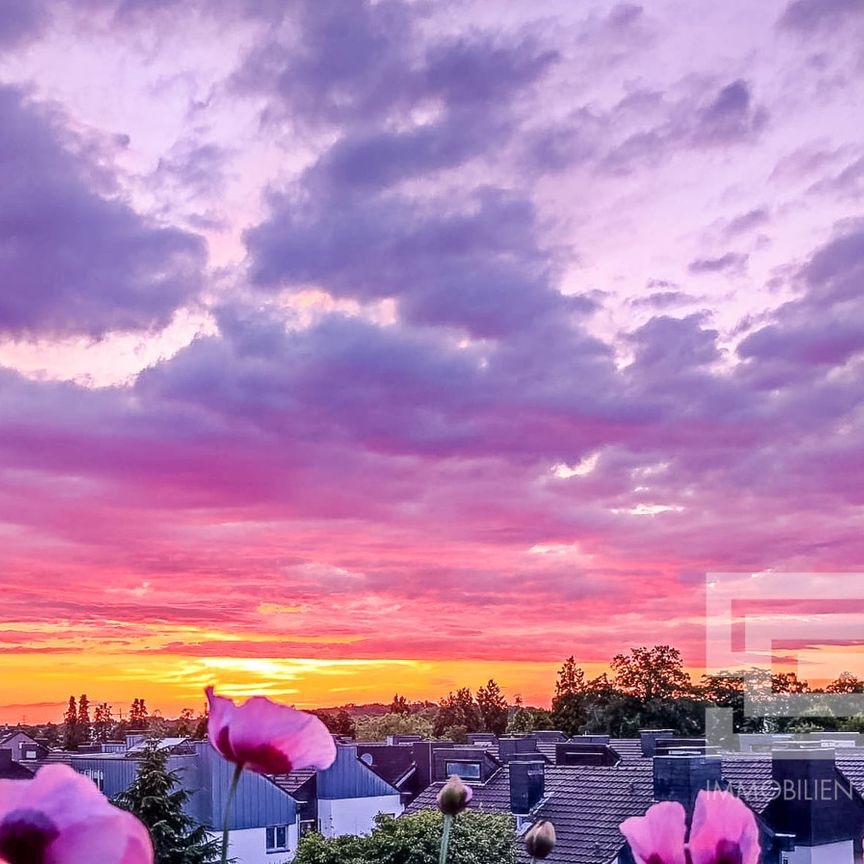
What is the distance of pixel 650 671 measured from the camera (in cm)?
4419

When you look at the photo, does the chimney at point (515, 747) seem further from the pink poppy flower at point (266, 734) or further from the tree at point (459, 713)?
the tree at point (459, 713)

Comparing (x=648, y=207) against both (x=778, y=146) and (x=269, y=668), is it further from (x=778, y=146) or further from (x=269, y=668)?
(x=269, y=668)

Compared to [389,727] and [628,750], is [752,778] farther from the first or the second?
[389,727]

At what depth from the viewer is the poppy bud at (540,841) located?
2.89ft

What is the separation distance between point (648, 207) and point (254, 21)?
4.18 m

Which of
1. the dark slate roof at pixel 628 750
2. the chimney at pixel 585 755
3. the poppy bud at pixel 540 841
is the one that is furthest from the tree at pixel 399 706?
the poppy bud at pixel 540 841

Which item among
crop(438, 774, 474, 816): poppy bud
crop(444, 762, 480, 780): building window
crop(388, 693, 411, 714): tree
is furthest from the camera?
crop(388, 693, 411, 714): tree

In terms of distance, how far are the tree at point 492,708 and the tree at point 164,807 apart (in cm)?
3507

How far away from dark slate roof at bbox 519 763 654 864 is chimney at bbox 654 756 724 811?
0.72 metres

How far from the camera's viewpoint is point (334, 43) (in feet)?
27.0

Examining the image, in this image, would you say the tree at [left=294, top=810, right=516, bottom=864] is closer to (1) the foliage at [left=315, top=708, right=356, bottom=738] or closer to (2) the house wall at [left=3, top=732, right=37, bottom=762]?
(2) the house wall at [left=3, top=732, right=37, bottom=762]

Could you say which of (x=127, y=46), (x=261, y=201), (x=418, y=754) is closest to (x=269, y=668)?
(x=127, y=46)

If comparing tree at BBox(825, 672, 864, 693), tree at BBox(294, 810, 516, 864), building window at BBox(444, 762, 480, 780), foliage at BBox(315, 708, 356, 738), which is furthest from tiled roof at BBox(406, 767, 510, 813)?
foliage at BBox(315, 708, 356, 738)

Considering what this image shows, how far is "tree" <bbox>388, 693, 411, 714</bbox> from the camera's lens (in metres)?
47.0
